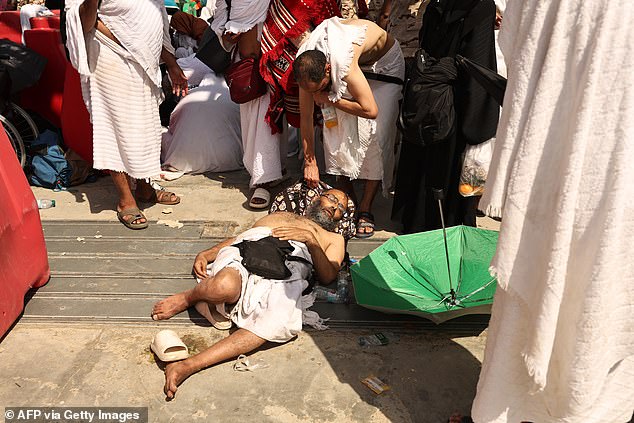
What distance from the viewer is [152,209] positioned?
4.57 meters

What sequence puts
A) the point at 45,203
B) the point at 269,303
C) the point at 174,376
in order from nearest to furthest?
the point at 174,376
the point at 269,303
the point at 45,203

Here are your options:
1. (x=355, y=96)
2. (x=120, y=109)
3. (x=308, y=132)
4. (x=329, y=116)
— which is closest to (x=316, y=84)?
(x=355, y=96)

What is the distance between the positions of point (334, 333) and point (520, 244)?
1.44m

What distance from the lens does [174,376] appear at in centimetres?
255

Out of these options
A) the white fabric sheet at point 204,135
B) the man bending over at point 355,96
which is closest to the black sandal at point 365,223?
the man bending over at point 355,96

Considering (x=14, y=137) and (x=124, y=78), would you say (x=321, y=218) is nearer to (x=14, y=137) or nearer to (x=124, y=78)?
(x=124, y=78)

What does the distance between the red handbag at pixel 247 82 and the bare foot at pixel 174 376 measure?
2.47 m

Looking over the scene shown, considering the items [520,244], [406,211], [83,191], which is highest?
[520,244]

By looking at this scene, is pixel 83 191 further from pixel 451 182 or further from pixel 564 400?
pixel 564 400

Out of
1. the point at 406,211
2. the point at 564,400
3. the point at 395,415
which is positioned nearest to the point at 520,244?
the point at 564,400

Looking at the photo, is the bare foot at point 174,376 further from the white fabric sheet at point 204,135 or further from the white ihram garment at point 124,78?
the white fabric sheet at point 204,135

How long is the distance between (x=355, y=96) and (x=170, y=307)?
1824 mm

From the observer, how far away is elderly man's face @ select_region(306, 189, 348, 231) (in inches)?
150

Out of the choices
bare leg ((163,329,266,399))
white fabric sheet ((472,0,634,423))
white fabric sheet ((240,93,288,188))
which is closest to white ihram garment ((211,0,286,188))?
white fabric sheet ((240,93,288,188))
